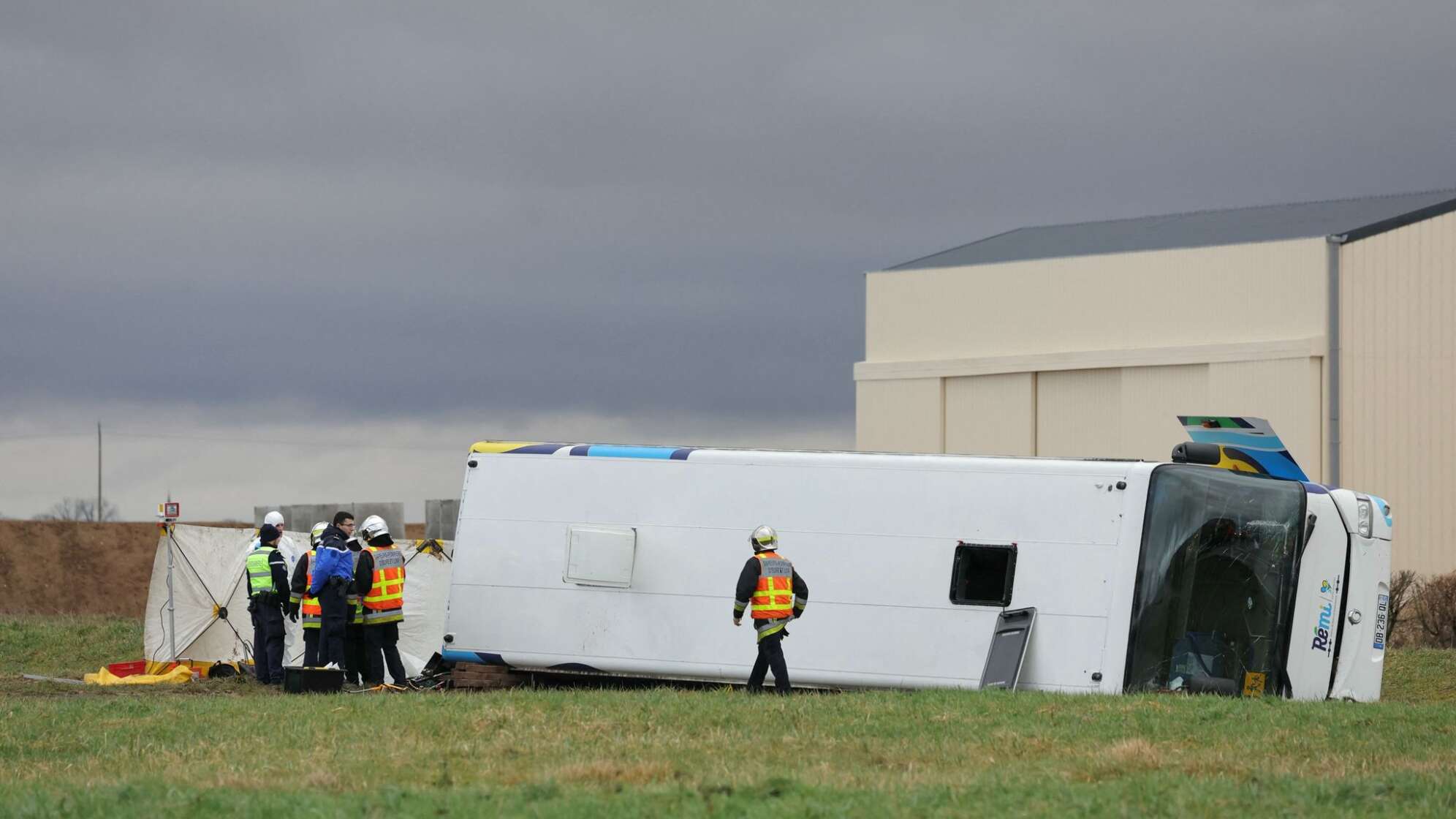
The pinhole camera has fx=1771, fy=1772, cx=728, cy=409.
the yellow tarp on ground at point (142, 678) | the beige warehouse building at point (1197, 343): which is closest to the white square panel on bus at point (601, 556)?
the yellow tarp on ground at point (142, 678)

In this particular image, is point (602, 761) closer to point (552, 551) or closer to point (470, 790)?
point (470, 790)

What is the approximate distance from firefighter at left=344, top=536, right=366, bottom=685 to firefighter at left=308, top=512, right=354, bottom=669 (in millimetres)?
72

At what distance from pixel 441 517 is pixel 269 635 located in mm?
15687

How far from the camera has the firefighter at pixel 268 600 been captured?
2033 cm

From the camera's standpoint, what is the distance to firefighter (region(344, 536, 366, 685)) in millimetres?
19094

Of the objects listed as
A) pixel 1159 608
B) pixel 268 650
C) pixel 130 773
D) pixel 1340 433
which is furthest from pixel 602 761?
pixel 1340 433

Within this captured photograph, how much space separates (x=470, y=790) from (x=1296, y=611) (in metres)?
9.91

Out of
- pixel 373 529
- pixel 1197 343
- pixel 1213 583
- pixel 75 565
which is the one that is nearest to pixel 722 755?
pixel 1213 583

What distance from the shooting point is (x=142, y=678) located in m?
22.5

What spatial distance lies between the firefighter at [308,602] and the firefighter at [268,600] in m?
0.22

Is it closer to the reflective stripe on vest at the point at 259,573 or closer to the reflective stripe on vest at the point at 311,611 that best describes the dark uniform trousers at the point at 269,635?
the reflective stripe on vest at the point at 259,573

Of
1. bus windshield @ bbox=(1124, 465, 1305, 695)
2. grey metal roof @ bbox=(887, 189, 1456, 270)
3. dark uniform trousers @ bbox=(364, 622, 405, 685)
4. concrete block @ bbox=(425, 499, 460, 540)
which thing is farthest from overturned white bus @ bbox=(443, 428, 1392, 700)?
grey metal roof @ bbox=(887, 189, 1456, 270)

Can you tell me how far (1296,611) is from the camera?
1711cm

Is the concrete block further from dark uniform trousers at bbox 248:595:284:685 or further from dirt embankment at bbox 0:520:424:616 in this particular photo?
dirt embankment at bbox 0:520:424:616
